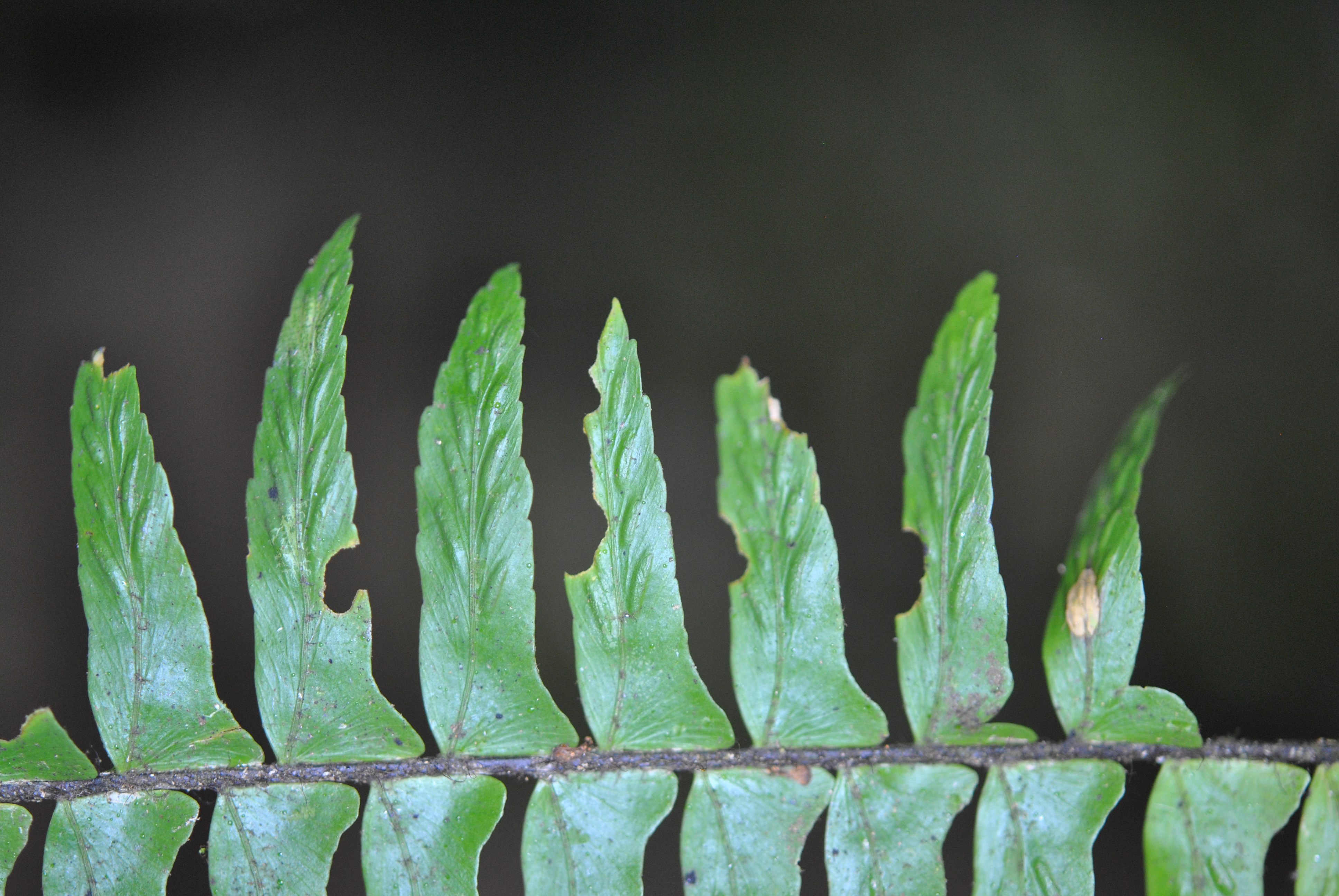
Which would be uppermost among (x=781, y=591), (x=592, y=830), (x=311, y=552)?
(x=311, y=552)

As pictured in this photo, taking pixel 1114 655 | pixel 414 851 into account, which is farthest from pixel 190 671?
pixel 1114 655

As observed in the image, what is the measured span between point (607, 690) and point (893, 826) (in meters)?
0.48

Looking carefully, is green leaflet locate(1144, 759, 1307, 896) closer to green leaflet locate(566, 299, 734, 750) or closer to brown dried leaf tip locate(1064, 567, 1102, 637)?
brown dried leaf tip locate(1064, 567, 1102, 637)

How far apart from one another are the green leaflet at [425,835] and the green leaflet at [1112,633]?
2.93 ft

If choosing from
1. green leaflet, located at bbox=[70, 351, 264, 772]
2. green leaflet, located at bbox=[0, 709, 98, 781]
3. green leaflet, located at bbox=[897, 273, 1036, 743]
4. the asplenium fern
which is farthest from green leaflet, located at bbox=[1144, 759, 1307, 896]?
green leaflet, located at bbox=[0, 709, 98, 781]

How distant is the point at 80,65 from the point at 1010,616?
297cm

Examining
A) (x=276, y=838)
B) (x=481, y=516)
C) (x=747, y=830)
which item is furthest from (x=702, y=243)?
(x=276, y=838)

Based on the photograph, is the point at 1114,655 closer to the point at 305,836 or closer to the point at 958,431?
the point at 958,431

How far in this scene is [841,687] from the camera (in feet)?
4.21

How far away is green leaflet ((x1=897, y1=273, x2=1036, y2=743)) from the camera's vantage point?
1237 millimetres

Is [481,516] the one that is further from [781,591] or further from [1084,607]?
[1084,607]

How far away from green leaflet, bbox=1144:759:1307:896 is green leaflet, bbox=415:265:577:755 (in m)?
0.93

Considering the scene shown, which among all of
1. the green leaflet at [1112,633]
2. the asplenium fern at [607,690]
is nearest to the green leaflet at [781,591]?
the asplenium fern at [607,690]

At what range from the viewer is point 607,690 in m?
1.29
